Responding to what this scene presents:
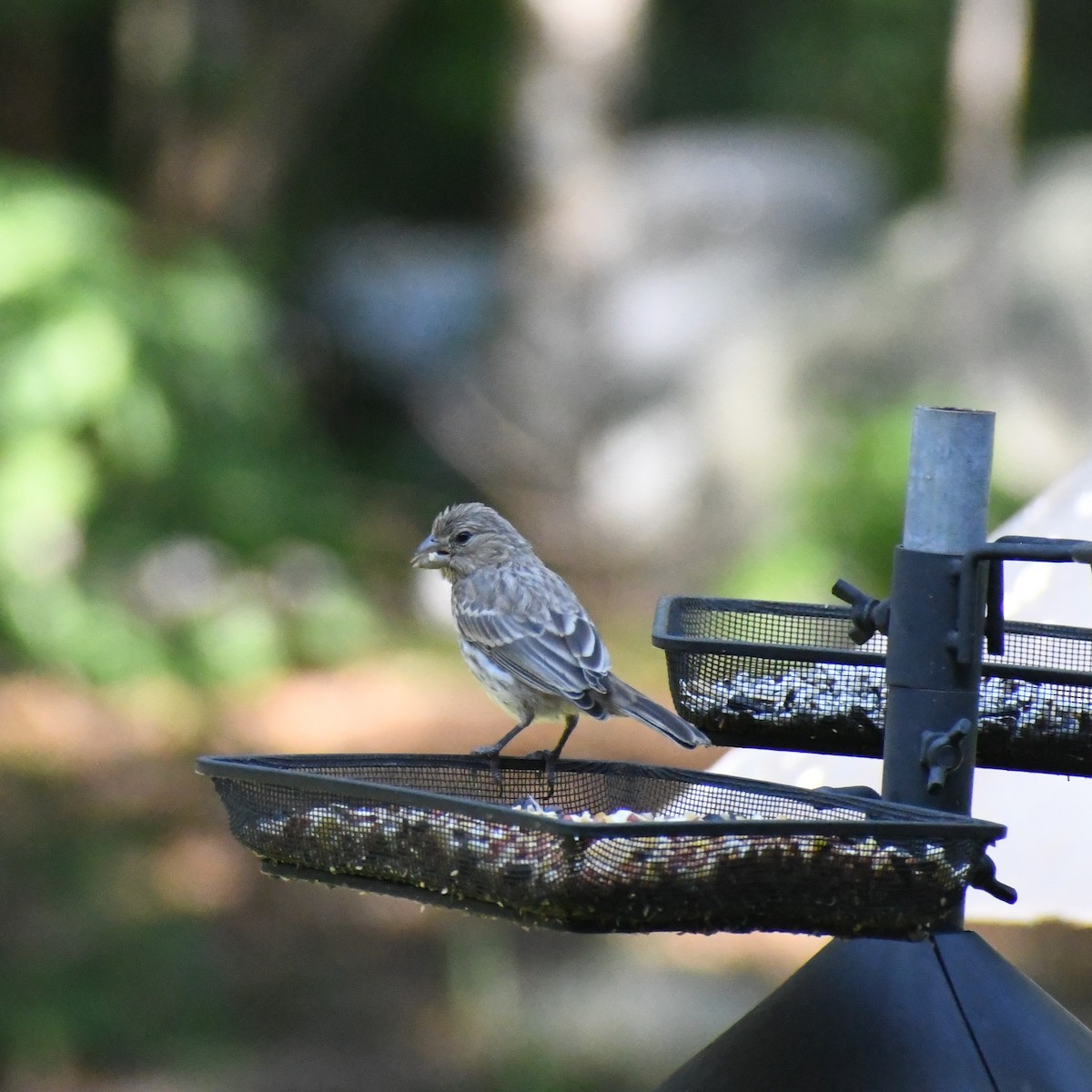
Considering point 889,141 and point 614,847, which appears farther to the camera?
point 889,141

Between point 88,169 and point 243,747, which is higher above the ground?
point 88,169

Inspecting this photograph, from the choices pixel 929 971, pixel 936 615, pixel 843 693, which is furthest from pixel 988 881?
pixel 843 693

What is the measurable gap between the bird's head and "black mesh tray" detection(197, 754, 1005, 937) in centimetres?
219

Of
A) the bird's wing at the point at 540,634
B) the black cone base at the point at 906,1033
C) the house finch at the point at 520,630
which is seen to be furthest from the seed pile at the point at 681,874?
the bird's wing at the point at 540,634

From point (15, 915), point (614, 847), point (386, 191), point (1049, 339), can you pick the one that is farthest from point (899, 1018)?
point (386, 191)

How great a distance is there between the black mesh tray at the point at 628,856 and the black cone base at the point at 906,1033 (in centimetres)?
9

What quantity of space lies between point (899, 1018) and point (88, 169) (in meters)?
14.5

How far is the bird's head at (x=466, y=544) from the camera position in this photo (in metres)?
4.75

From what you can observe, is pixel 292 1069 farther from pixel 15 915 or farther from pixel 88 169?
pixel 88 169

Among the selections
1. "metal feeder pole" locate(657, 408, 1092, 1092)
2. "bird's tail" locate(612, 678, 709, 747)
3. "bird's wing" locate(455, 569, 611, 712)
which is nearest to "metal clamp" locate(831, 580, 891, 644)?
"metal feeder pole" locate(657, 408, 1092, 1092)

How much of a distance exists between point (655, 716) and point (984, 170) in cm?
1169

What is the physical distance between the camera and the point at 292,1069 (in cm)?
736

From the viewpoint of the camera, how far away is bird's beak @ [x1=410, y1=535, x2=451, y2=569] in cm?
474

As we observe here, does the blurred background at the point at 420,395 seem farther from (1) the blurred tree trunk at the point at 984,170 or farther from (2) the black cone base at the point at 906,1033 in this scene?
(2) the black cone base at the point at 906,1033
